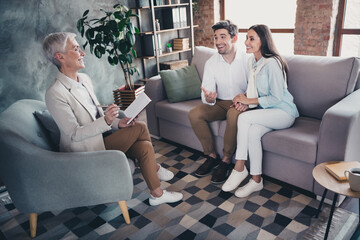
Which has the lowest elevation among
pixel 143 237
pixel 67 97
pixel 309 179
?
pixel 143 237

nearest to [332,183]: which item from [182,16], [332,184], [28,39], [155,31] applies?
[332,184]

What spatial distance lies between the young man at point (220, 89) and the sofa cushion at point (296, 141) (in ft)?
1.22

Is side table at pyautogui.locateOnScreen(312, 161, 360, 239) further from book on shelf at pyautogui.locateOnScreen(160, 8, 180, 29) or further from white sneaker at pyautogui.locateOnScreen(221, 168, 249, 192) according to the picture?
book on shelf at pyautogui.locateOnScreen(160, 8, 180, 29)

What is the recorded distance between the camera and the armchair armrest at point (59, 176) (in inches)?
67.8

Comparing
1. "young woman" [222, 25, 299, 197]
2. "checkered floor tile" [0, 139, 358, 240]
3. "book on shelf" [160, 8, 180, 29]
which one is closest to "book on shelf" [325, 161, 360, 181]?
"checkered floor tile" [0, 139, 358, 240]

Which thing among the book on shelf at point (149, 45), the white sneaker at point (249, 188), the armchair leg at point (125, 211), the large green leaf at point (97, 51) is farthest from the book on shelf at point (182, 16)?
the armchair leg at point (125, 211)

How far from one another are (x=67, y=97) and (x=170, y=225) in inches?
41.0

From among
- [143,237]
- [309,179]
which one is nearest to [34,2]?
[143,237]

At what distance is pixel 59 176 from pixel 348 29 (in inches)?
155

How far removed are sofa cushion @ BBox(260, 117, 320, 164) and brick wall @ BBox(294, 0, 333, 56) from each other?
217 cm

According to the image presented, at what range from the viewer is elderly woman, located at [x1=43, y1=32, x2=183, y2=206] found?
5.98 feet

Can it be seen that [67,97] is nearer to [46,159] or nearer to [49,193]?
[46,159]

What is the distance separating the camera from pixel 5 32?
122 inches

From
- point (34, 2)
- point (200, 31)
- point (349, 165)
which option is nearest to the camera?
point (349, 165)
